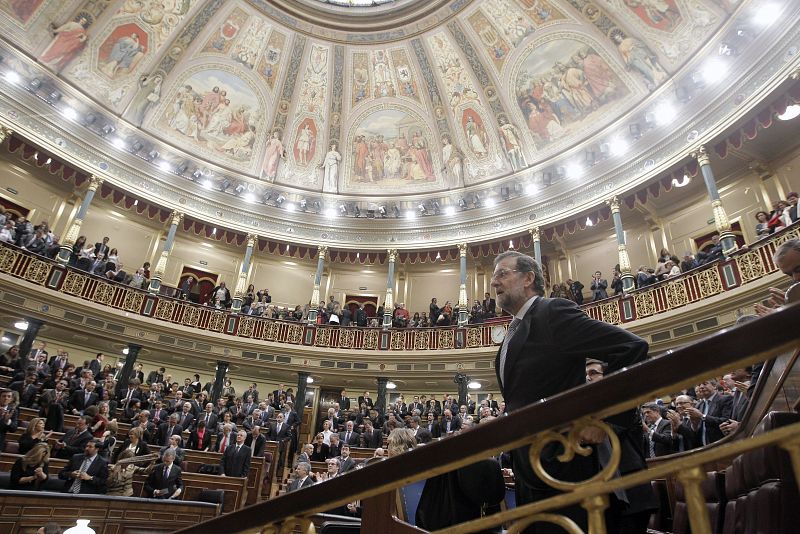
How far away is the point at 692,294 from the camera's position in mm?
11062

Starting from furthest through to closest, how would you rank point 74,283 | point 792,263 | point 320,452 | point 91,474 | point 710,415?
1. point 74,283
2. point 320,452
3. point 91,474
4. point 710,415
5. point 792,263

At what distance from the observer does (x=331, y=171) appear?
20281 millimetres

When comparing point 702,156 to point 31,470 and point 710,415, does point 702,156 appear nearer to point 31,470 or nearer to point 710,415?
point 710,415

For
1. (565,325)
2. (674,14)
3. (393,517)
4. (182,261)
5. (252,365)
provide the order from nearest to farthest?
(393,517) → (565,325) → (674,14) → (252,365) → (182,261)

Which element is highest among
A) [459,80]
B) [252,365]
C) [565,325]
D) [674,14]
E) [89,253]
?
[459,80]

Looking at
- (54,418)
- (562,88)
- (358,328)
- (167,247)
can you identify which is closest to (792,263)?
(54,418)

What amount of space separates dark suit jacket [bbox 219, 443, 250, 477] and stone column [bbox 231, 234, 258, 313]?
8637 mm

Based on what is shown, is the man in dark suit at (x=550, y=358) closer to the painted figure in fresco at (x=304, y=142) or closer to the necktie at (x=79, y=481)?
the necktie at (x=79, y=481)

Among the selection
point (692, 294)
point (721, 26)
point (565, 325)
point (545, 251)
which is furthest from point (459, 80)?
point (565, 325)

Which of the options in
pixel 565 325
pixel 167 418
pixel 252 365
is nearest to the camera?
pixel 565 325

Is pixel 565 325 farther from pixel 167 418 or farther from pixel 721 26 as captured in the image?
pixel 721 26

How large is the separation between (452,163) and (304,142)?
622 centimetres

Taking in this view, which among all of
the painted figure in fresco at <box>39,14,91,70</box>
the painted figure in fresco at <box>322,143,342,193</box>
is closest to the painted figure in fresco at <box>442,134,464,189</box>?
the painted figure in fresco at <box>322,143,342,193</box>

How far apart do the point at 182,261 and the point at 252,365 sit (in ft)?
17.8
